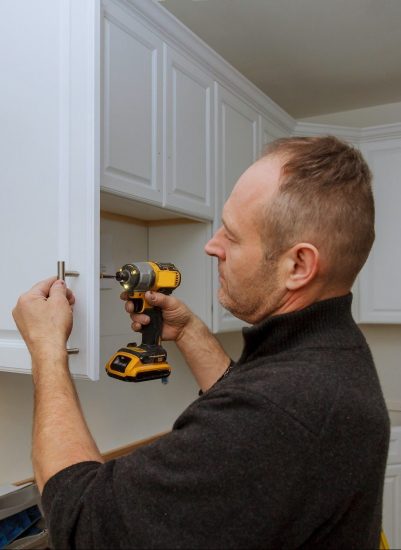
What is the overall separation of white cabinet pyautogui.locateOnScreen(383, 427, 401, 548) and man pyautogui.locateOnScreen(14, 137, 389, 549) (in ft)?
6.19

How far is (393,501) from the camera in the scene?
262 centimetres

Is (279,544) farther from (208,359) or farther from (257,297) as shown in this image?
(208,359)

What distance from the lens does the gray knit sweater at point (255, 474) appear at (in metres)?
0.75

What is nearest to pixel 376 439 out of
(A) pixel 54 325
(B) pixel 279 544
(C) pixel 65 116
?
(B) pixel 279 544

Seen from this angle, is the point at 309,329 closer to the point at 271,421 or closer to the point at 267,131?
the point at 271,421

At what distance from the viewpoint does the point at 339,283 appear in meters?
0.95

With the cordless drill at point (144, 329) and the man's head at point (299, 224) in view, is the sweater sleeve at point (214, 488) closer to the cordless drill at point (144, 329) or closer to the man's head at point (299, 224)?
the man's head at point (299, 224)

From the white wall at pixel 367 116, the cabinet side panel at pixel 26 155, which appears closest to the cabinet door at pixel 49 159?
the cabinet side panel at pixel 26 155

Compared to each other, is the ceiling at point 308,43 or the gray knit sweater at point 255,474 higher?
the ceiling at point 308,43

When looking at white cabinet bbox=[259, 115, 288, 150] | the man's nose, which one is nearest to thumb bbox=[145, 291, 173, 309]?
the man's nose

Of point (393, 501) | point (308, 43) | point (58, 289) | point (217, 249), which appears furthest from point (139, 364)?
point (393, 501)

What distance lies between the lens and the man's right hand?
4.48 ft

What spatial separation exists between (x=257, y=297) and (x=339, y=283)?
15cm

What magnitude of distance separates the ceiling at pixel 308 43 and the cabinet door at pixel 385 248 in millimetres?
381
